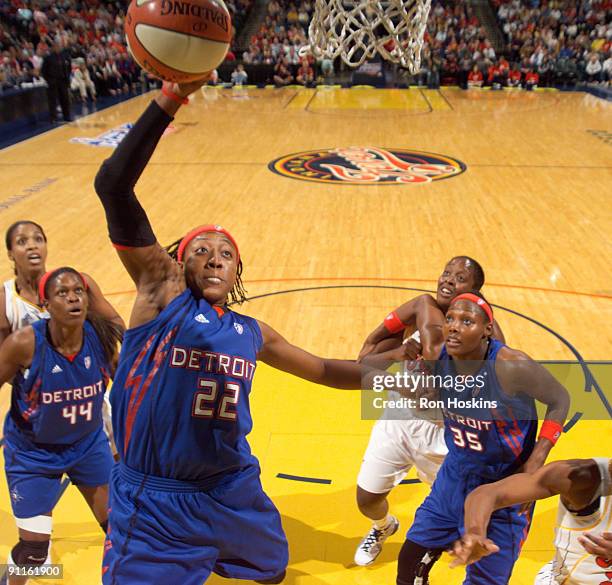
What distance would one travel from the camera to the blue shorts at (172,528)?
241 centimetres

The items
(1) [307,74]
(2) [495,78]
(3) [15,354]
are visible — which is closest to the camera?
(3) [15,354]

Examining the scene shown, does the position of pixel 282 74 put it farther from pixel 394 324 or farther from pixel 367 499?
pixel 367 499

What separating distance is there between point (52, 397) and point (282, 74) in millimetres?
22945

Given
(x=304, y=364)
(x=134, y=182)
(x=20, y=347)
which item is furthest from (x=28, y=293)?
(x=134, y=182)

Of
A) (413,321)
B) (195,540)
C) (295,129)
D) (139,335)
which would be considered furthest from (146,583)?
(295,129)

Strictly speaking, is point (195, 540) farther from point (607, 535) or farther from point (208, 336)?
point (607, 535)

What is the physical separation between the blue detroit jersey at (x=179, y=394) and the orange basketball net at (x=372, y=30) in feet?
13.3

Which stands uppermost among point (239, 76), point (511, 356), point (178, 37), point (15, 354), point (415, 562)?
point (178, 37)

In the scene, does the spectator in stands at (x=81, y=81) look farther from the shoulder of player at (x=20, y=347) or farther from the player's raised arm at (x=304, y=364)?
the player's raised arm at (x=304, y=364)

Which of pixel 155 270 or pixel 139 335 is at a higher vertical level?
pixel 155 270

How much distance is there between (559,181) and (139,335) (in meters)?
10.6

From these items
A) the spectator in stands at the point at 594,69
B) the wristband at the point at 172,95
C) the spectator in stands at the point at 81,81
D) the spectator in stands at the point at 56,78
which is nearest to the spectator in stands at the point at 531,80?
the spectator in stands at the point at 594,69

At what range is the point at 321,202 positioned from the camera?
1066cm

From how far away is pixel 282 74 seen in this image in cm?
2480
